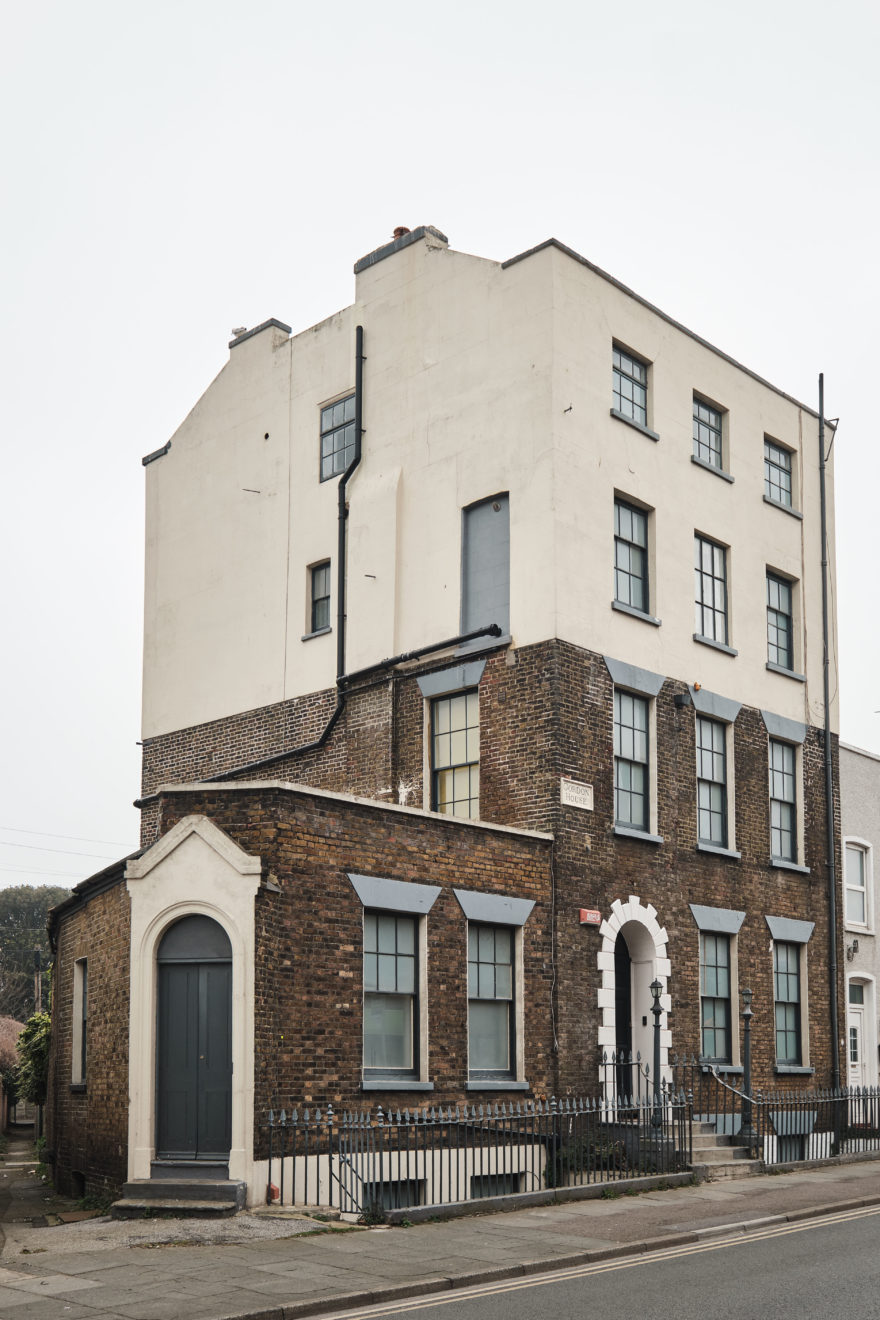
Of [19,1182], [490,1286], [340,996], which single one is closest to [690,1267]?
[490,1286]

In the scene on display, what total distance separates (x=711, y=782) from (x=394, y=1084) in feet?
29.7

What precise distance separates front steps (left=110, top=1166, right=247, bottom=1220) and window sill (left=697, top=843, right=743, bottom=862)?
35.3ft

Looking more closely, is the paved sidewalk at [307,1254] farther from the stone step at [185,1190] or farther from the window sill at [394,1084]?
the window sill at [394,1084]

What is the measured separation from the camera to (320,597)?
25.7m

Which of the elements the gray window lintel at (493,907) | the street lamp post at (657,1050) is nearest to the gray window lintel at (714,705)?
the street lamp post at (657,1050)

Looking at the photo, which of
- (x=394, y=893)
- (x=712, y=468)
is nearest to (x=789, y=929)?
(x=712, y=468)

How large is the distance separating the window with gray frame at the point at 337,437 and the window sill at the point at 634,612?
573 centimetres

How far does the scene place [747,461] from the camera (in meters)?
26.4

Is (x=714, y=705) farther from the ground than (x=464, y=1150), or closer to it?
farther from the ground

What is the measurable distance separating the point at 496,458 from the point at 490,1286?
13.4 metres

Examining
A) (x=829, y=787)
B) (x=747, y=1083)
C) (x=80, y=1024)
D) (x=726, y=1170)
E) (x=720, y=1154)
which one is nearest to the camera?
(x=726, y=1170)

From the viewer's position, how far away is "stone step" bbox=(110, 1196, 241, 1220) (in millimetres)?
15273

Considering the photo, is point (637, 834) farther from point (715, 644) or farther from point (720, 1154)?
point (720, 1154)

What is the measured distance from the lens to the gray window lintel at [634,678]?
22.3 m
